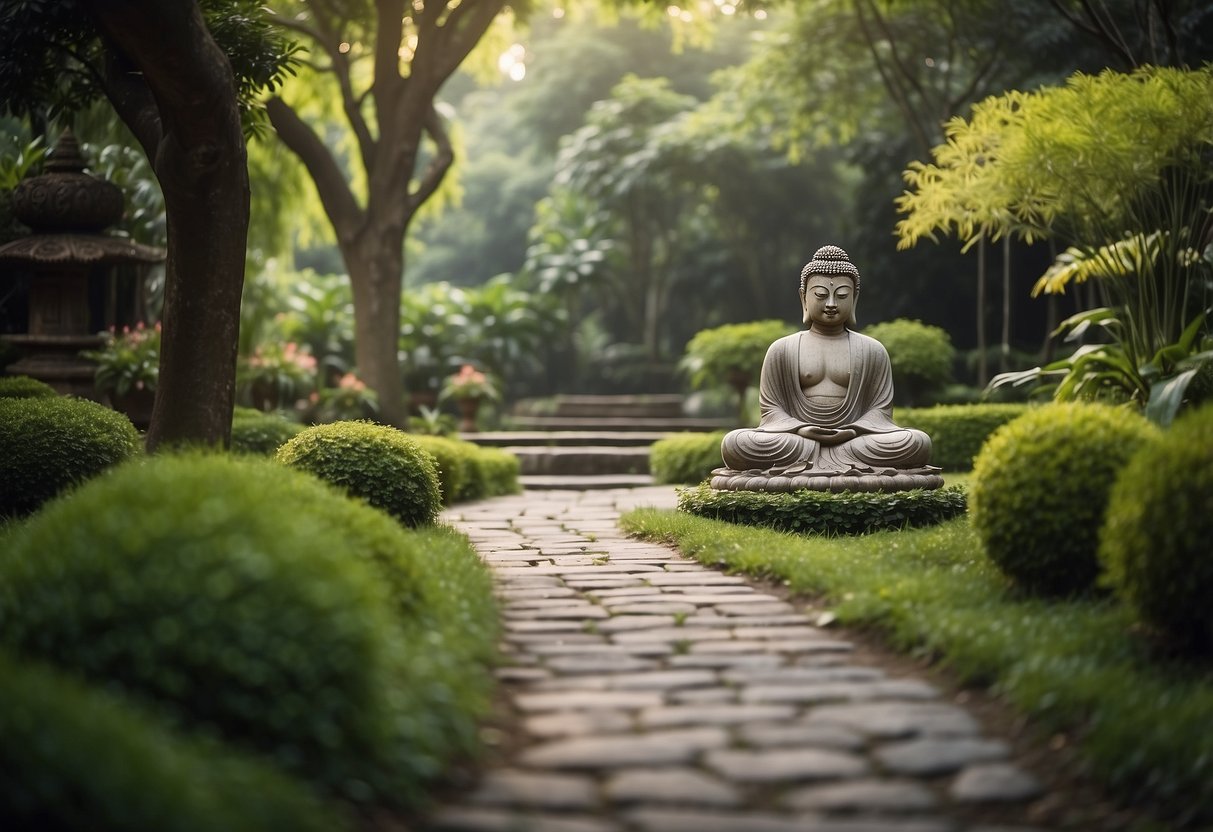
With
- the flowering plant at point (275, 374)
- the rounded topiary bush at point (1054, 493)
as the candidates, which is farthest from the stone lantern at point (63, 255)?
the rounded topiary bush at point (1054, 493)

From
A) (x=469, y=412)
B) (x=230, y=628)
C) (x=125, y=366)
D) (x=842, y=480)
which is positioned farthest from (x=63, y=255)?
(x=230, y=628)

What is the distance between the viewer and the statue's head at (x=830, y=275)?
10219 millimetres

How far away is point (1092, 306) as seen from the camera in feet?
64.7

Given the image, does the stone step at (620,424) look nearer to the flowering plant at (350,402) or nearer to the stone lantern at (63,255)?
the flowering plant at (350,402)

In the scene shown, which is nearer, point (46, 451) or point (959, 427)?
point (46, 451)

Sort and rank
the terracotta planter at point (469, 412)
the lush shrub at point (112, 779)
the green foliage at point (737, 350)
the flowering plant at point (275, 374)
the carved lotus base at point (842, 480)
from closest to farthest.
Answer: the lush shrub at point (112, 779) < the carved lotus base at point (842, 480) < the flowering plant at point (275, 374) < the green foliage at point (737, 350) < the terracotta planter at point (469, 412)

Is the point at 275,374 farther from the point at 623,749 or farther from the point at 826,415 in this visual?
the point at 623,749

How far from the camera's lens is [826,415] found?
10086 mm

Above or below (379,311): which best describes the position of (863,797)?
below

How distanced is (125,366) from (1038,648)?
1071cm

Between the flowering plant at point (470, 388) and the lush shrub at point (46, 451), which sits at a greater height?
the flowering plant at point (470, 388)

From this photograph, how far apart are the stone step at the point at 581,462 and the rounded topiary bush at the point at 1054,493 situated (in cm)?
1115

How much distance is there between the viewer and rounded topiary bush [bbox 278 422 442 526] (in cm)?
841

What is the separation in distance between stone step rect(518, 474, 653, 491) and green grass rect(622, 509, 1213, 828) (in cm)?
766
